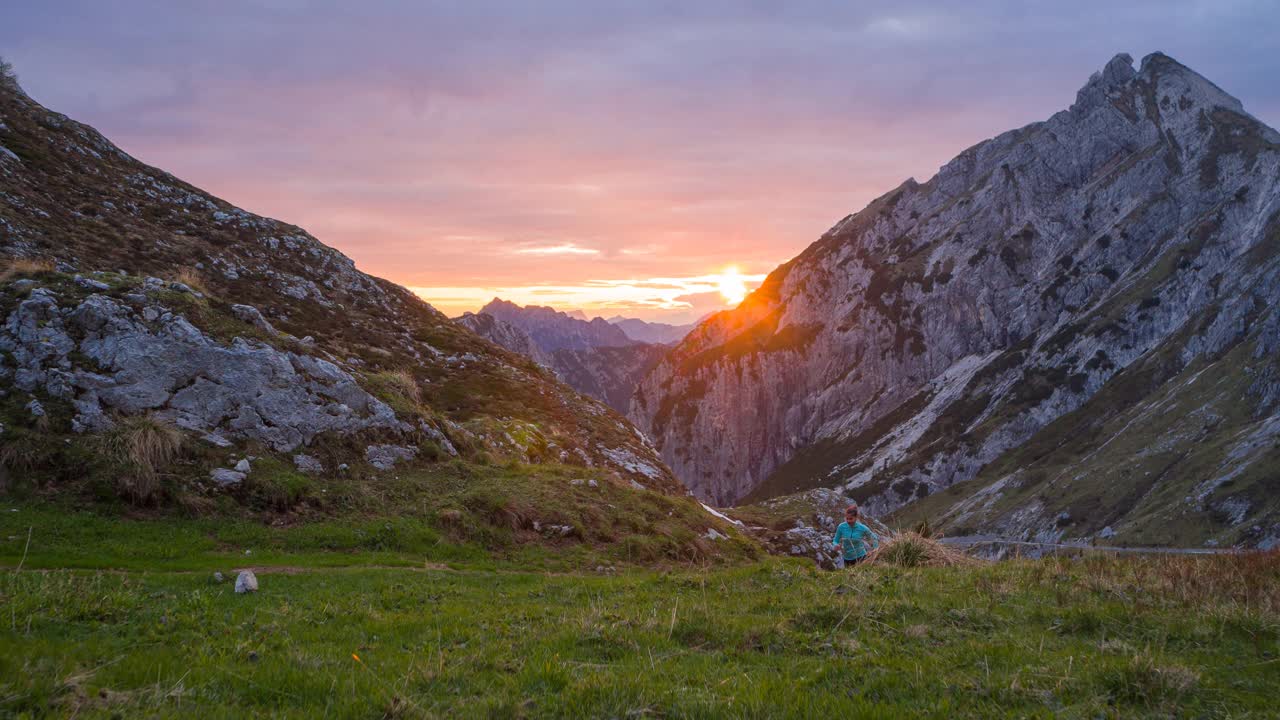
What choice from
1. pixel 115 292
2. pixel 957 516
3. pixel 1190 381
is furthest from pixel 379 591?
pixel 1190 381

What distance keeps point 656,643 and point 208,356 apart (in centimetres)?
2044

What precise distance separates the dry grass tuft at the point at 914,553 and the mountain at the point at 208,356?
56.1ft

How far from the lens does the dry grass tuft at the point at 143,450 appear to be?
17547mm

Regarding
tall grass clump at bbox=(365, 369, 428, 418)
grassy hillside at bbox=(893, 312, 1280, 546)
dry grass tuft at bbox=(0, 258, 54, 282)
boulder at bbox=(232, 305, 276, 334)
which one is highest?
dry grass tuft at bbox=(0, 258, 54, 282)

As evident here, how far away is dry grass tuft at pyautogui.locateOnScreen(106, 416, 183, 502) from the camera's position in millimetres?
17547

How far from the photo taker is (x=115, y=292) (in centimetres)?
2255

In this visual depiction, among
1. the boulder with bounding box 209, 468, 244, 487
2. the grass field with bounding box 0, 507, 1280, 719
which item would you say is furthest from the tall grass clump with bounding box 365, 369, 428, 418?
the grass field with bounding box 0, 507, 1280, 719

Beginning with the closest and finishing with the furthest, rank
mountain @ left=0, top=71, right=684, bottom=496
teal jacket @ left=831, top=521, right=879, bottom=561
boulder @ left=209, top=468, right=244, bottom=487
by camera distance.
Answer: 1. teal jacket @ left=831, top=521, right=879, bottom=561
2. mountain @ left=0, top=71, right=684, bottom=496
3. boulder @ left=209, top=468, right=244, bottom=487

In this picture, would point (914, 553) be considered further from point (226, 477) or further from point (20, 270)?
point (20, 270)

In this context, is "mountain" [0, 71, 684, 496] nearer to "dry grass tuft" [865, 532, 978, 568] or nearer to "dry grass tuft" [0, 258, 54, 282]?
"dry grass tuft" [0, 258, 54, 282]

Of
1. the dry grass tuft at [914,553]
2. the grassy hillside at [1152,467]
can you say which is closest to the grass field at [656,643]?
the dry grass tuft at [914,553]

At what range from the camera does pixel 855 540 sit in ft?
62.0

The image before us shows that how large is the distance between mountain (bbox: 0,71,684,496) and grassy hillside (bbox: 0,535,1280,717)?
630cm

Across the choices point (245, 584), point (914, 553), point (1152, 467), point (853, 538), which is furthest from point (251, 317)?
point (1152, 467)
